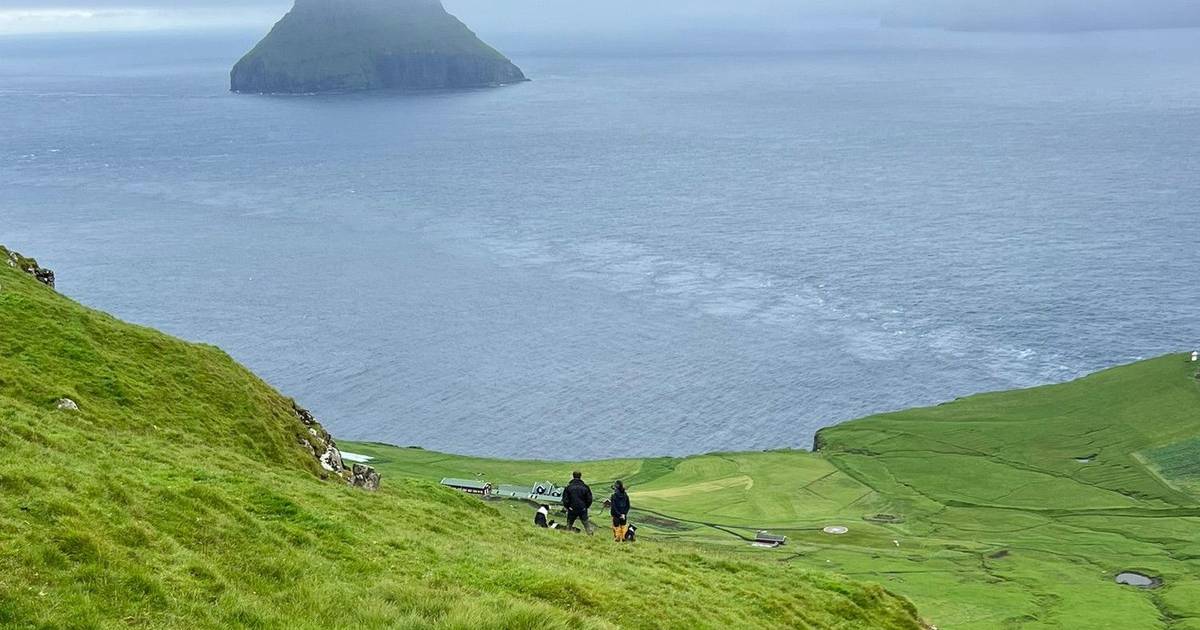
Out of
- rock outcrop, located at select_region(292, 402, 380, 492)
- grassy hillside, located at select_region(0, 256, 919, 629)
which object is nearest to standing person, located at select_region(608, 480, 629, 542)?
grassy hillside, located at select_region(0, 256, 919, 629)

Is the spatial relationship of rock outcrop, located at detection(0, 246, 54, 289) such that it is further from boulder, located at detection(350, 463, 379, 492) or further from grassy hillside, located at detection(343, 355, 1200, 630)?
grassy hillside, located at detection(343, 355, 1200, 630)

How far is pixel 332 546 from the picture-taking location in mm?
27453

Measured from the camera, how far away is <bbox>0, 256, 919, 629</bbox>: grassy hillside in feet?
70.4

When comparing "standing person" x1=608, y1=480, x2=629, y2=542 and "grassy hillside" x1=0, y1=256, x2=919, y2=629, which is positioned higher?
"grassy hillside" x1=0, y1=256, x2=919, y2=629

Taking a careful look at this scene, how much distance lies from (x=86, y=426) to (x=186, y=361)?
11.8m

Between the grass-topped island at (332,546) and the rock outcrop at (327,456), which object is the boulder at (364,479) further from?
the grass-topped island at (332,546)

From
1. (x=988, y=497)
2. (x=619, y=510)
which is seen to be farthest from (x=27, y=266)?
(x=988, y=497)

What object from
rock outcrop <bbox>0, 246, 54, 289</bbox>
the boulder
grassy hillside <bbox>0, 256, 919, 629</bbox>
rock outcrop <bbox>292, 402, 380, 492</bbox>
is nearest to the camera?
grassy hillside <bbox>0, 256, 919, 629</bbox>

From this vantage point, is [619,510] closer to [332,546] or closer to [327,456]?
[327,456]

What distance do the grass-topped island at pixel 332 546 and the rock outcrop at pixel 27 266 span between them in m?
0.27

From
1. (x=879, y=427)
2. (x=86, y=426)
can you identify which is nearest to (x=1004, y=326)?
(x=879, y=427)

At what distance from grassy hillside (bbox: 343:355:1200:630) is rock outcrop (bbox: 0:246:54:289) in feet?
120

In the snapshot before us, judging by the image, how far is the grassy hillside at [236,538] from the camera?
2147 centimetres

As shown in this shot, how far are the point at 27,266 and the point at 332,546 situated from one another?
37529mm
